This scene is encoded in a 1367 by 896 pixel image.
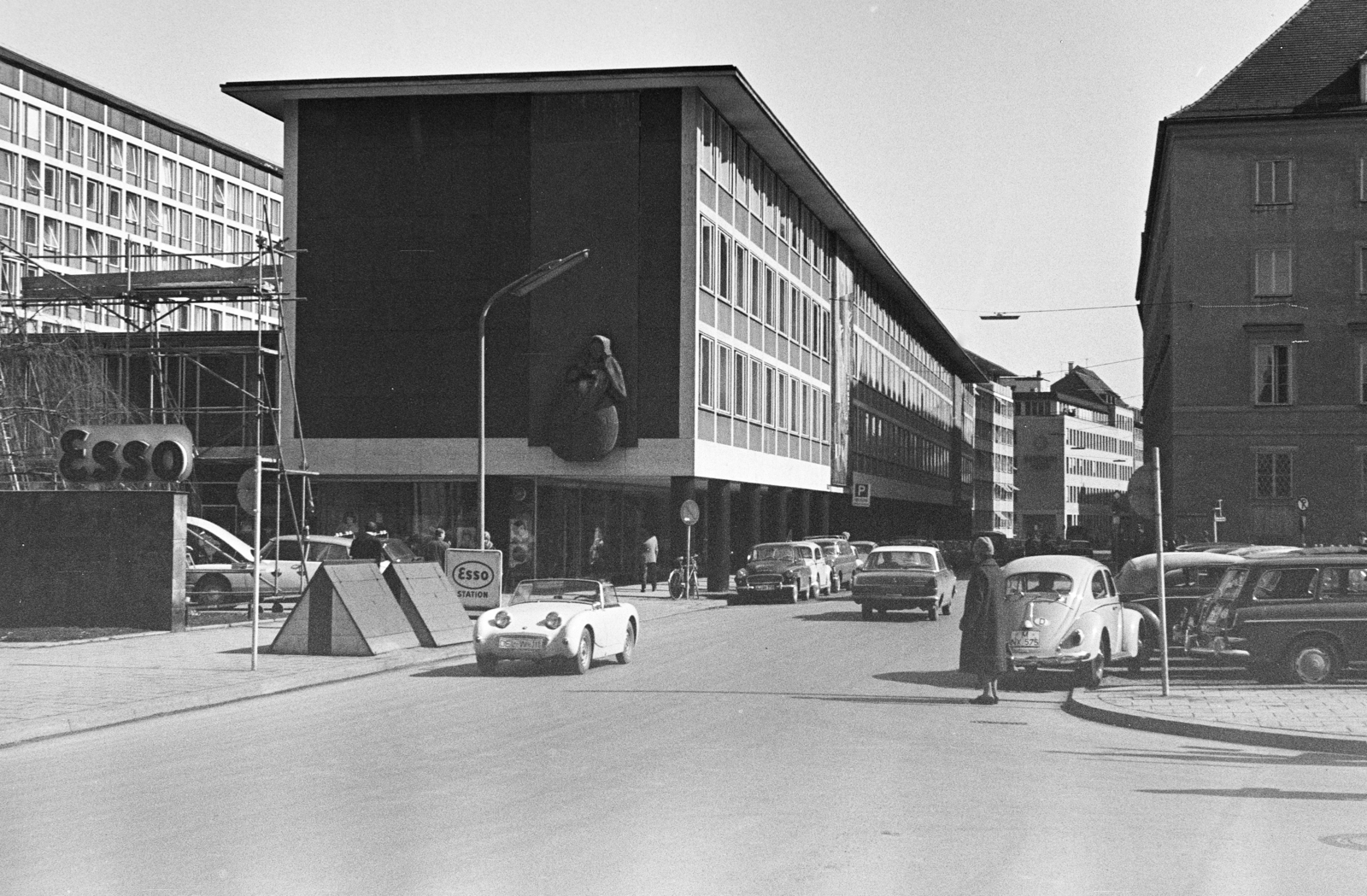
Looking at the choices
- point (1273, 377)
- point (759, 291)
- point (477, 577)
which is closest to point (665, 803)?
point (477, 577)

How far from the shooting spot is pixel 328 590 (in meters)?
22.4

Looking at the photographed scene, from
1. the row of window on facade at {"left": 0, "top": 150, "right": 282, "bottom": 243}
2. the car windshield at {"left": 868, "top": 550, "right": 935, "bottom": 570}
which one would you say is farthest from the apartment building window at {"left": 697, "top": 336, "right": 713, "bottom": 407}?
the row of window on facade at {"left": 0, "top": 150, "right": 282, "bottom": 243}

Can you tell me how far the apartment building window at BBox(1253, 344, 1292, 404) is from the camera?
2507 inches

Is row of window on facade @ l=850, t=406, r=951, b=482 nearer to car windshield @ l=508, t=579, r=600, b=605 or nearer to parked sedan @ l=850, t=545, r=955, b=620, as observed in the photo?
parked sedan @ l=850, t=545, r=955, b=620

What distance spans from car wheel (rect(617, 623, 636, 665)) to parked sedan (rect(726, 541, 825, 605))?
20.0 m

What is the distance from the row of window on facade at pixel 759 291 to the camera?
47.4 meters

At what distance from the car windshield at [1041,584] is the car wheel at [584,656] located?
5.10m

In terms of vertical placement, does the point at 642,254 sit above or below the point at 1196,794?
above

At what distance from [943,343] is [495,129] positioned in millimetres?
67018

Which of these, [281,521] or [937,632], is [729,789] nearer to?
[937,632]

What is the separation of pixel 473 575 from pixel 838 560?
79.5 ft

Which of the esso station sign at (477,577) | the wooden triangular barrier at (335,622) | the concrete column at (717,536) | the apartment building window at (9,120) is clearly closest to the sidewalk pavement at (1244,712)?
the wooden triangular barrier at (335,622)

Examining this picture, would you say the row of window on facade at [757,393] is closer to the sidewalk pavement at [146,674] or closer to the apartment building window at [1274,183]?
the apartment building window at [1274,183]

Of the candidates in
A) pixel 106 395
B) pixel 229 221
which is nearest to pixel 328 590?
pixel 106 395
